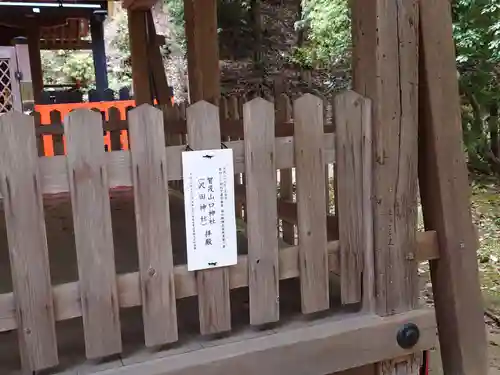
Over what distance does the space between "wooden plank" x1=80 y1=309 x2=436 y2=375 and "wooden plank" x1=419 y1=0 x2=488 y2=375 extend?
188 mm

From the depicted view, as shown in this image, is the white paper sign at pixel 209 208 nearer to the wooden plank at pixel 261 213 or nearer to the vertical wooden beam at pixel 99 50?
the wooden plank at pixel 261 213

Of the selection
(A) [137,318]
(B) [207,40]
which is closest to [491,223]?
(B) [207,40]

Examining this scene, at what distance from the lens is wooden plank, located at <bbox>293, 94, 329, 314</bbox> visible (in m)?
2.05

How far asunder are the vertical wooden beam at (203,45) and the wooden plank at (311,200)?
2.22 m

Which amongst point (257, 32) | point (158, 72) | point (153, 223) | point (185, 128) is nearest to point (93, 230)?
point (153, 223)

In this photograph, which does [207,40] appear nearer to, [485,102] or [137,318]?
[137,318]

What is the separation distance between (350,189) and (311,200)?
192 millimetres

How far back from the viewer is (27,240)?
170 centimetres

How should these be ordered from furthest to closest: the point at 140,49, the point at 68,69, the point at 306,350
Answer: the point at 68,69
the point at 140,49
the point at 306,350

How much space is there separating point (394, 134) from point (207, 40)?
8.17ft

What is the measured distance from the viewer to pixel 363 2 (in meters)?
2.19

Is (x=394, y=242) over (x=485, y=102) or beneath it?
beneath

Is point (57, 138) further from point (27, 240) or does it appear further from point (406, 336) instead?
point (406, 336)

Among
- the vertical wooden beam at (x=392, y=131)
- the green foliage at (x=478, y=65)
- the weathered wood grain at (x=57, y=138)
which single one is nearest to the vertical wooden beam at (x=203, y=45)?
the weathered wood grain at (x=57, y=138)
